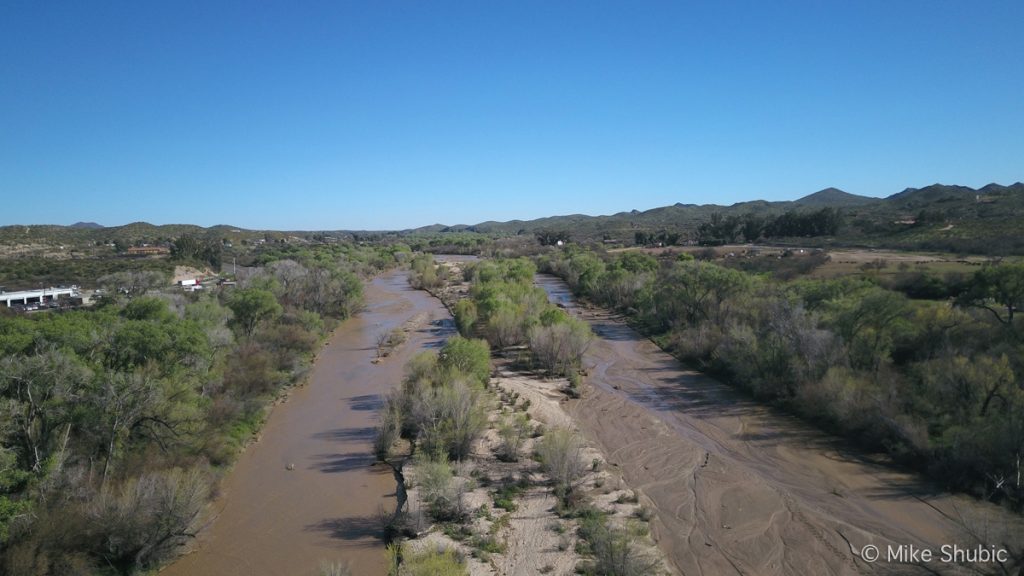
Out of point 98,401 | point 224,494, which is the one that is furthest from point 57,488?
point 224,494

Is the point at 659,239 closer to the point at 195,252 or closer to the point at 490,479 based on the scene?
the point at 195,252

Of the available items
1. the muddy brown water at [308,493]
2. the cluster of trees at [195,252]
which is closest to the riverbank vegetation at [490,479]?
the muddy brown water at [308,493]

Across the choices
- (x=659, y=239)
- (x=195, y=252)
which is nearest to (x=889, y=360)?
(x=195, y=252)

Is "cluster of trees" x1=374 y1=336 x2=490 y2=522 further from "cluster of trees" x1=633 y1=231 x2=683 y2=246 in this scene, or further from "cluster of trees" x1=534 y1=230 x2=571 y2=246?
"cluster of trees" x1=534 y1=230 x2=571 y2=246

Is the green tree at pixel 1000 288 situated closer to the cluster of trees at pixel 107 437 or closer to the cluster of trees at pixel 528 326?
the cluster of trees at pixel 528 326

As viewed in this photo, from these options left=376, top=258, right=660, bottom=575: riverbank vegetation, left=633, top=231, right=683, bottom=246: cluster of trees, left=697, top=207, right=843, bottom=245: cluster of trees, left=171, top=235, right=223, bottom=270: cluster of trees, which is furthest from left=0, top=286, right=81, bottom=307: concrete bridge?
left=697, top=207, right=843, bottom=245: cluster of trees

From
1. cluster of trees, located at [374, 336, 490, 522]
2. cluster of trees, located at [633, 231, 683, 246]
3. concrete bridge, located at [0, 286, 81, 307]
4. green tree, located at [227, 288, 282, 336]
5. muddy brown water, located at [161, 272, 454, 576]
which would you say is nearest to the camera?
muddy brown water, located at [161, 272, 454, 576]

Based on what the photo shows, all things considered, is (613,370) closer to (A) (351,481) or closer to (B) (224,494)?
(A) (351,481)
